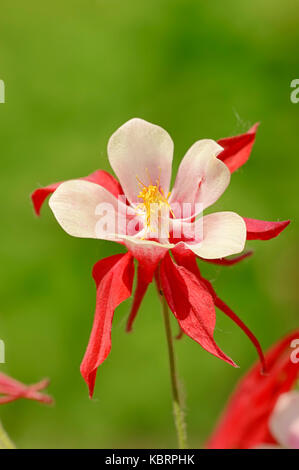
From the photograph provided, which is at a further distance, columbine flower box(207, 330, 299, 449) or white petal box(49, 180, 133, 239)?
columbine flower box(207, 330, 299, 449)

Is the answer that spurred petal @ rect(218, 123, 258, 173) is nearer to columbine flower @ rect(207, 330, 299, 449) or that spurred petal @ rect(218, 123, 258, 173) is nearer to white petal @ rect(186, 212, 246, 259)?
white petal @ rect(186, 212, 246, 259)

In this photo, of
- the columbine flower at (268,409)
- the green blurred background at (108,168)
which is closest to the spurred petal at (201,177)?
the columbine flower at (268,409)

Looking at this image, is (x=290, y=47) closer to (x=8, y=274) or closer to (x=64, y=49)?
(x=64, y=49)

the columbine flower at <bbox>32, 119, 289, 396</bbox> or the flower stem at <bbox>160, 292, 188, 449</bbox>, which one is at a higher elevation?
the columbine flower at <bbox>32, 119, 289, 396</bbox>

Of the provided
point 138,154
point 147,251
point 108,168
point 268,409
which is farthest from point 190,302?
point 108,168

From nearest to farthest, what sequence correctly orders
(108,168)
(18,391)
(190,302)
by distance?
(190,302)
(18,391)
(108,168)

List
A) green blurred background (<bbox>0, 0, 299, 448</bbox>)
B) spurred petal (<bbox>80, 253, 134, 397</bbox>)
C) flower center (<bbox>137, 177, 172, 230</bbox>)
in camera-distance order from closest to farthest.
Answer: spurred petal (<bbox>80, 253, 134, 397</bbox>) → flower center (<bbox>137, 177, 172, 230</bbox>) → green blurred background (<bbox>0, 0, 299, 448</bbox>)

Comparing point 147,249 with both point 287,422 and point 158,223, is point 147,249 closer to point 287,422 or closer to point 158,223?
point 158,223

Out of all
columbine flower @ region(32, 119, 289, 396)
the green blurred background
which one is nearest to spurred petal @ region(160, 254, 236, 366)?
columbine flower @ region(32, 119, 289, 396)

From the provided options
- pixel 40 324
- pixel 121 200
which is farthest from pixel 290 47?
pixel 121 200
